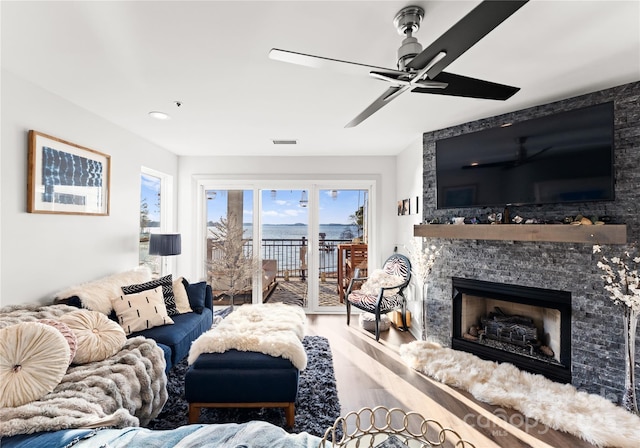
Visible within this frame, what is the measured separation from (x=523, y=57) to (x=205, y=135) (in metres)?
3.23

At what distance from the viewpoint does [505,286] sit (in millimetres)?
2971

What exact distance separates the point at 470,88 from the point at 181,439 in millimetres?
2129

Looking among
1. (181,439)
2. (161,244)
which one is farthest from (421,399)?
(161,244)

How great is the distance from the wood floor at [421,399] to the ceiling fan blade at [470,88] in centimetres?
216

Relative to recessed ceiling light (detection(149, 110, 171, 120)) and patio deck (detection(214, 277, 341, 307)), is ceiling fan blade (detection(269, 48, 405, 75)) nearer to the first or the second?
recessed ceiling light (detection(149, 110, 171, 120))

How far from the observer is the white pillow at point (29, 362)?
57.6 inches

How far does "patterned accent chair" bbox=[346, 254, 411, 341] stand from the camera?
3.68m

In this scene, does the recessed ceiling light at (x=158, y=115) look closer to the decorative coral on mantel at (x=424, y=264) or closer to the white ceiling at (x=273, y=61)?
the white ceiling at (x=273, y=61)

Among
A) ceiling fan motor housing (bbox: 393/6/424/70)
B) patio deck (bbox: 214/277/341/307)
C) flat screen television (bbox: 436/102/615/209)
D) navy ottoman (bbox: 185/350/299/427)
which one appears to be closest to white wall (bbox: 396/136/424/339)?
flat screen television (bbox: 436/102/615/209)

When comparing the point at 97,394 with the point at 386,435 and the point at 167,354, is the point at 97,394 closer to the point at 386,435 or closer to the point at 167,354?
the point at 167,354

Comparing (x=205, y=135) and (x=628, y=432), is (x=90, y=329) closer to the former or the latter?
(x=205, y=135)

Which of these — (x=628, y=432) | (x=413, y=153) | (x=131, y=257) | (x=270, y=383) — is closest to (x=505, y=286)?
(x=628, y=432)

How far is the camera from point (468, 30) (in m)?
1.14

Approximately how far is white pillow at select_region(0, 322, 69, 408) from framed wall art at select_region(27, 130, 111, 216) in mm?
1181
